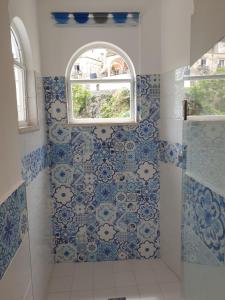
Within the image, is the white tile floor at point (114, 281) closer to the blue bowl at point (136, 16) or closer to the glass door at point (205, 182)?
the glass door at point (205, 182)

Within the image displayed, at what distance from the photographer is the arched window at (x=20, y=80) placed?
1.90 m

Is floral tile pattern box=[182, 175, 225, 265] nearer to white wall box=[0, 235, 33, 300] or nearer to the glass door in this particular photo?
the glass door

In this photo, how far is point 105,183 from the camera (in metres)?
→ 2.53

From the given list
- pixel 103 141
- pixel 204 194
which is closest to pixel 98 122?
pixel 103 141

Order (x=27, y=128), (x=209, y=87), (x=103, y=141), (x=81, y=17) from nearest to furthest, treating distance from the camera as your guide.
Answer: (x=209, y=87)
(x=27, y=128)
(x=81, y=17)
(x=103, y=141)

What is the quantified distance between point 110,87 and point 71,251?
5.24 feet

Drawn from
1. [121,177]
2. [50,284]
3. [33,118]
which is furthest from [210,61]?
[50,284]

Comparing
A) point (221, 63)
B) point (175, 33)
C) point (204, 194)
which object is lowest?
point (204, 194)

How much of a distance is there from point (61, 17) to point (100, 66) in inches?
20.6

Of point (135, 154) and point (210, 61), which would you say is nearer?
point (210, 61)

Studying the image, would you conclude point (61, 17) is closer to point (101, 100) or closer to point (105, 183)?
point (101, 100)

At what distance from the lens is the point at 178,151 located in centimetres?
215

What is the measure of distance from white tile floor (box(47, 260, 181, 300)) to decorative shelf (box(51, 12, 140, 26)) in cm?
217

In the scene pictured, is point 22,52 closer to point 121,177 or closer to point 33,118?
point 33,118
